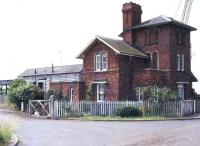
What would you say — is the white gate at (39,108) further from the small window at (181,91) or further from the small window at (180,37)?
the small window at (180,37)

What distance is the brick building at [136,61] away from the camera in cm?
3738

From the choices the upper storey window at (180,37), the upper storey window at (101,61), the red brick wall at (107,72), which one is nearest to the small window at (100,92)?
the red brick wall at (107,72)

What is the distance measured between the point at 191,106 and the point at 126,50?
9.02m

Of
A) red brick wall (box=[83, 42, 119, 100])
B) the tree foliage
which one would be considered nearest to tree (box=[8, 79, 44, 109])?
red brick wall (box=[83, 42, 119, 100])

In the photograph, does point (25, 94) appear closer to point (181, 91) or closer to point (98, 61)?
point (98, 61)

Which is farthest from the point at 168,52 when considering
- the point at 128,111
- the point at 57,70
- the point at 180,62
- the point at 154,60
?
the point at 57,70

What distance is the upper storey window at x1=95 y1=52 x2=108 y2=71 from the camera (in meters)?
39.0

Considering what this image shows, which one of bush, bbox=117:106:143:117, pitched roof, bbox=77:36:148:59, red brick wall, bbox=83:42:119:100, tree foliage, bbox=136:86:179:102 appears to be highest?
pitched roof, bbox=77:36:148:59

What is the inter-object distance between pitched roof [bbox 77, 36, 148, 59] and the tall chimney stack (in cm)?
102

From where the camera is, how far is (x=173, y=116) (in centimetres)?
3077

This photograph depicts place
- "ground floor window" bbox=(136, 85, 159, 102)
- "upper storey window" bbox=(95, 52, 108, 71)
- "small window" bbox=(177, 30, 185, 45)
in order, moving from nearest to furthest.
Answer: "ground floor window" bbox=(136, 85, 159, 102) < "upper storey window" bbox=(95, 52, 108, 71) < "small window" bbox=(177, 30, 185, 45)

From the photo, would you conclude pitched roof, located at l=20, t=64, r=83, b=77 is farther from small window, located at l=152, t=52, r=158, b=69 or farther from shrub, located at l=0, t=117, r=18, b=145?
shrub, located at l=0, t=117, r=18, b=145

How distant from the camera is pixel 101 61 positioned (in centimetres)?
3959

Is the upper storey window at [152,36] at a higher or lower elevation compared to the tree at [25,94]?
higher
